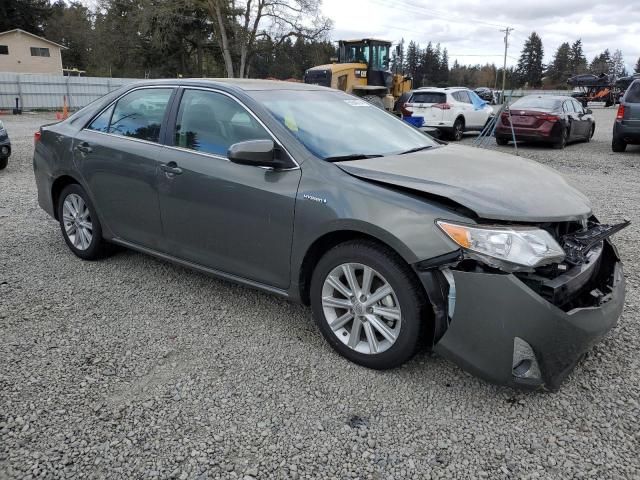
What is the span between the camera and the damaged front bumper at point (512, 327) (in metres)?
2.41

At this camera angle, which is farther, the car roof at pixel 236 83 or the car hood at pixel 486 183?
the car roof at pixel 236 83

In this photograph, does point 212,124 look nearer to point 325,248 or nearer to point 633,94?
point 325,248

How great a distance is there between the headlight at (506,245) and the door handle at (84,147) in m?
3.17

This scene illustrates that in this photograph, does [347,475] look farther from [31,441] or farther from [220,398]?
[31,441]

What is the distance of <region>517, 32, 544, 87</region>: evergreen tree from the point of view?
104m

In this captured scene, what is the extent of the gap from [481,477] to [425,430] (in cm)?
35

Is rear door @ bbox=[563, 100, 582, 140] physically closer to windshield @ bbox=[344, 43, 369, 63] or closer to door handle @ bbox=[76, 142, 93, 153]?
windshield @ bbox=[344, 43, 369, 63]

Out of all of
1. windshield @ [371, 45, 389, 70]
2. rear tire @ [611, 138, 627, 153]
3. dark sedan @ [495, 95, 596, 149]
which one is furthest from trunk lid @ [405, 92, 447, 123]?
rear tire @ [611, 138, 627, 153]

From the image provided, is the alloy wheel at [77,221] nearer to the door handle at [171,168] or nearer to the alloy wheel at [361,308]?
the door handle at [171,168]

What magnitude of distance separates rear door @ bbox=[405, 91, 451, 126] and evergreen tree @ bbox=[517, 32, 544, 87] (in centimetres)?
9839

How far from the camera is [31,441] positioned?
237 cm

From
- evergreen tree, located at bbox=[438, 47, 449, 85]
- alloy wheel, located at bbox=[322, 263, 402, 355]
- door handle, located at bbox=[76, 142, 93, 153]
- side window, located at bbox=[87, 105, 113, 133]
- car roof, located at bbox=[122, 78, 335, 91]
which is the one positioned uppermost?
evergreen tree, located at bbox=[438, 47, 449, 85]

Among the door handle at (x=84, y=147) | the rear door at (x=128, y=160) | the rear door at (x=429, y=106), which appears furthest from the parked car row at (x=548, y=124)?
the door handle at (x=84, y=147)

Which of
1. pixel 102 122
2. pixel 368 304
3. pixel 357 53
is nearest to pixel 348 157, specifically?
pixel 368 304
